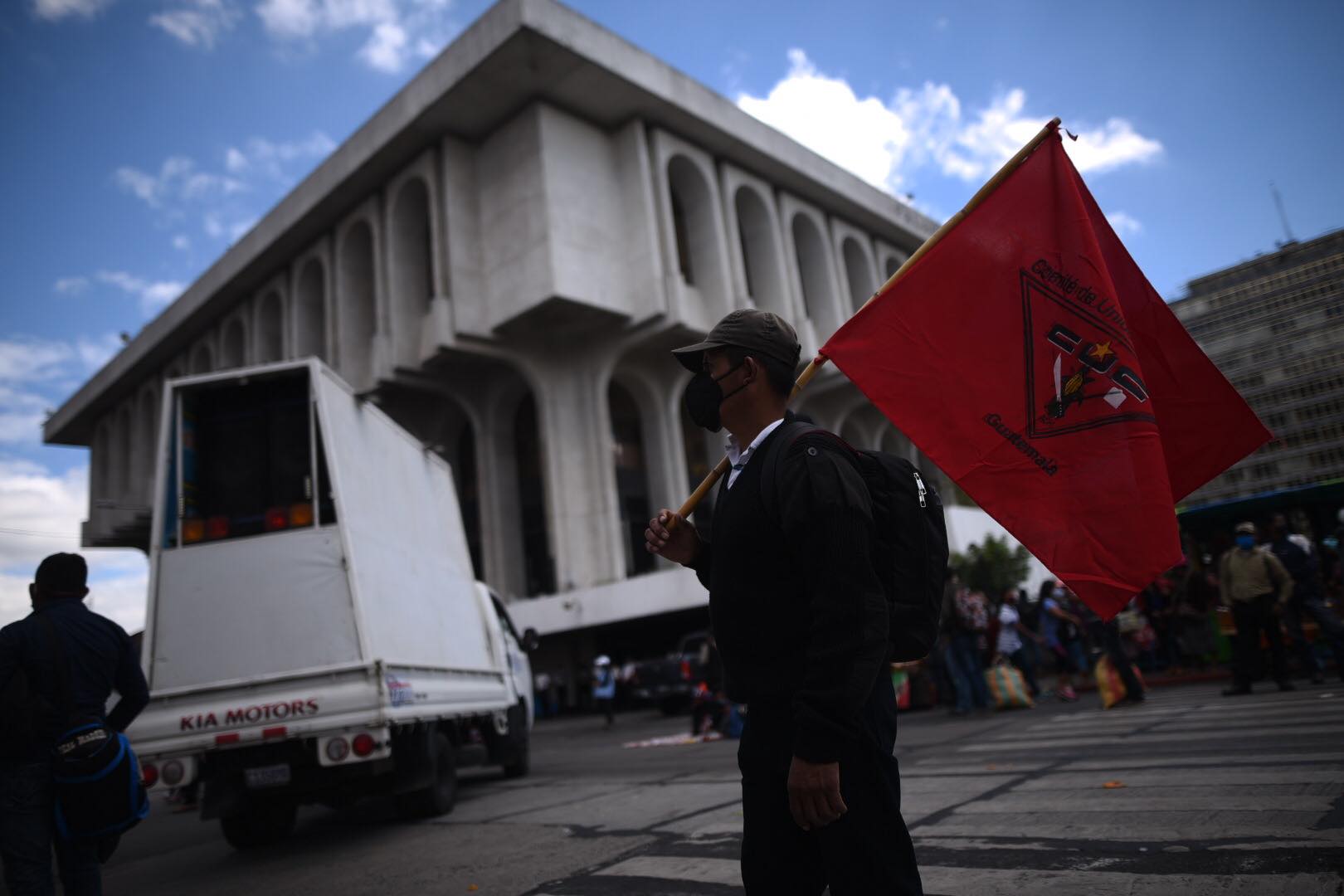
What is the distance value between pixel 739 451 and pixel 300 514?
529cm

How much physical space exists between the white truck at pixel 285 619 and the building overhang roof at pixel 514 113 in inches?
918

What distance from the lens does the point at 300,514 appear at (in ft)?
22.2

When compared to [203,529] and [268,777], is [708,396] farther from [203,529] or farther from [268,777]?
[203,529]

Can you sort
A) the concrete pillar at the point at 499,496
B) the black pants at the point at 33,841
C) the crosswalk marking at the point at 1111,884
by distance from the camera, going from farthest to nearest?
the concrete pillar at the point at 499,496 < the black pants at the point at 33,841 < the crosswalk marking at the point at 1111,884

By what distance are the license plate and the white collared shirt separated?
507 centimetres

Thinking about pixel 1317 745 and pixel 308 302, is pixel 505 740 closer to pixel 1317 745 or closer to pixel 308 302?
pixel 1317 745

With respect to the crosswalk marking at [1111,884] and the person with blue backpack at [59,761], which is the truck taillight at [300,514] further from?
the crosswalk marking at [1111,884]

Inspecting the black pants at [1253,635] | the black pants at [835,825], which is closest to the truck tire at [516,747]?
the black pants at [1253,635]

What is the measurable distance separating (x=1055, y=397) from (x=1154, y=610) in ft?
40.4

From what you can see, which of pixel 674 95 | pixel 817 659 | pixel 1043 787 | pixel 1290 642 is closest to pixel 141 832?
pixel 1043 787

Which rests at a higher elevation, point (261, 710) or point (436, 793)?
point (261, 710)

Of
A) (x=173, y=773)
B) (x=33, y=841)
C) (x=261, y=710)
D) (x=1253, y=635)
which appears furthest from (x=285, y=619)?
(x=1253, y=635)

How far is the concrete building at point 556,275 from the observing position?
30.2 m

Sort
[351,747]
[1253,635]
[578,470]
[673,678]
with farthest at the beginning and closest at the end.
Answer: [578,470]
[673,678]
[1253,635]
[351,747]
